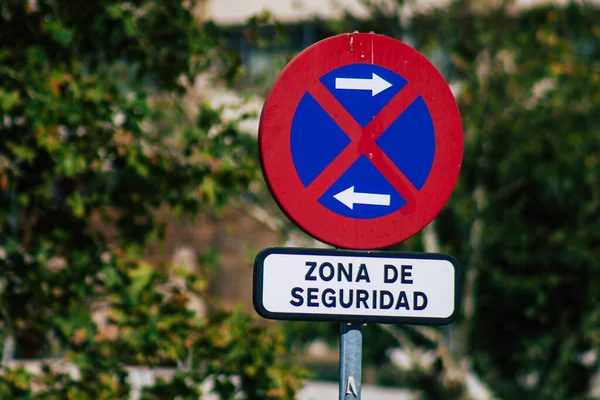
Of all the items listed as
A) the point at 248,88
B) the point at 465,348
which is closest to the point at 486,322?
the point at 465,348

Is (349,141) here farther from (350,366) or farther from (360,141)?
(350,366)

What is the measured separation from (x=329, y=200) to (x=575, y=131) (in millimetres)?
5481

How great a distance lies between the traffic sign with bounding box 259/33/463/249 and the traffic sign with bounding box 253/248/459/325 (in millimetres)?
65

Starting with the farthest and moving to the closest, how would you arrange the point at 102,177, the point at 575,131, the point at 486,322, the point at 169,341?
1. the point at 486,322
2. the point at 575,131
3. the point at 102,177
4. the point at 169,341

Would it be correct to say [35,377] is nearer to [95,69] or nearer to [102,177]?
[102,177]

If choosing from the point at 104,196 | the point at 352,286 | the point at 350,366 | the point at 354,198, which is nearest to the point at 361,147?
the point at 354,198

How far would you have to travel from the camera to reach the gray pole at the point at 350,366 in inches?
102

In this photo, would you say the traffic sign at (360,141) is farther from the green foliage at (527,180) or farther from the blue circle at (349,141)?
A: the green foliage at (527,180)

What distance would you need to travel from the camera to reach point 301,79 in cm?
Result: 277

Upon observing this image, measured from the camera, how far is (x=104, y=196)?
185 inches

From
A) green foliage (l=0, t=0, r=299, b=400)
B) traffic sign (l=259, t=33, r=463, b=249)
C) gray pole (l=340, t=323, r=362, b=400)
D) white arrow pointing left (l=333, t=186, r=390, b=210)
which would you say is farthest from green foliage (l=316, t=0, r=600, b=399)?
gray pole (l=340, t=323, r=362, b=400)

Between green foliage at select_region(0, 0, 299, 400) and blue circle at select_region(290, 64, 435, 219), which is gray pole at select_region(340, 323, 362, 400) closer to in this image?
blue circle at select_region(290, 64, 435, 219)

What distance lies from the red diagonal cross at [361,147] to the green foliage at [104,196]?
5.86 feet

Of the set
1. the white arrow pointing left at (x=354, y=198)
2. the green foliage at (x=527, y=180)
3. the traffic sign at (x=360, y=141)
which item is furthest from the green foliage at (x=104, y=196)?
the green foliage at (x=527, y=180)
